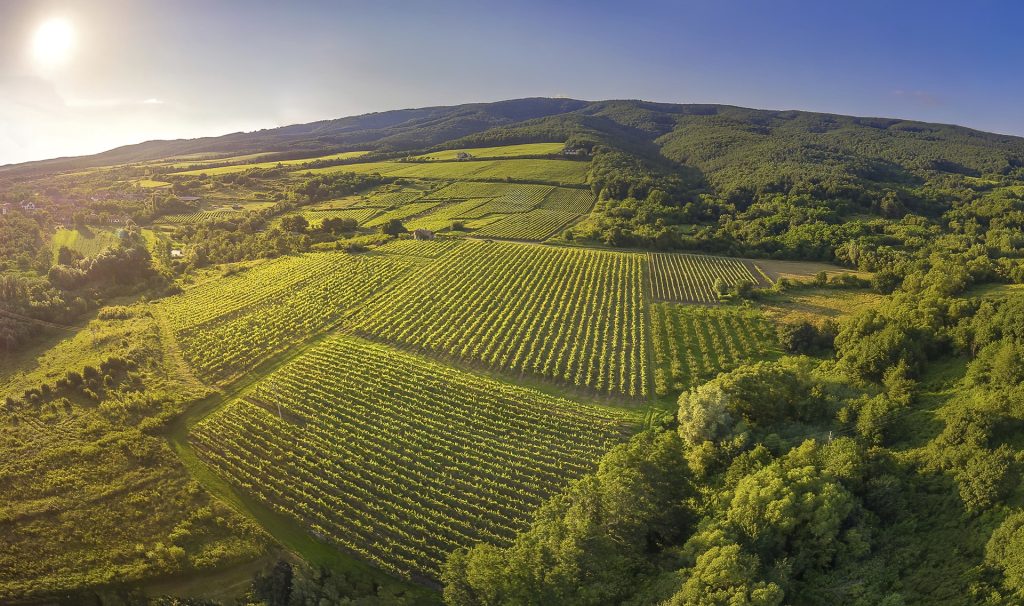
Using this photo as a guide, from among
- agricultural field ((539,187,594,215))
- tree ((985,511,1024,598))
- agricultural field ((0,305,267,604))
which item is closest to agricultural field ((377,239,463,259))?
agricultural field ((539,187,594,215))

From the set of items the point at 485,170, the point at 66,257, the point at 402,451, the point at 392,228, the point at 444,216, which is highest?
the point at 485,170

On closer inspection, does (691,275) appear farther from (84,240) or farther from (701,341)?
(84,240)

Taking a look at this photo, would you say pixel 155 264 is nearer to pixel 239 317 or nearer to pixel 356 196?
pixel 239 317

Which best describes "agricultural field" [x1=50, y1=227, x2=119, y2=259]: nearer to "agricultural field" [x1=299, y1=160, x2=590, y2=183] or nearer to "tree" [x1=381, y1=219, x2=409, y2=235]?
"tree" [x1=381, y1=219, x2=409, y2=235]

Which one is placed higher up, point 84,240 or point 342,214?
point 342,214

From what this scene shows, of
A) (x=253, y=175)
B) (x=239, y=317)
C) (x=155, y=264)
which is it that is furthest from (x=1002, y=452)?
(x=253, y=175)

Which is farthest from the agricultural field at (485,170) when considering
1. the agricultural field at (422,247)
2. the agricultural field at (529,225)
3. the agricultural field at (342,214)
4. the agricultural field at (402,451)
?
the agricultural field at (402,451)

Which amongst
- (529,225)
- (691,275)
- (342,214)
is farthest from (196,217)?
(691,275)
